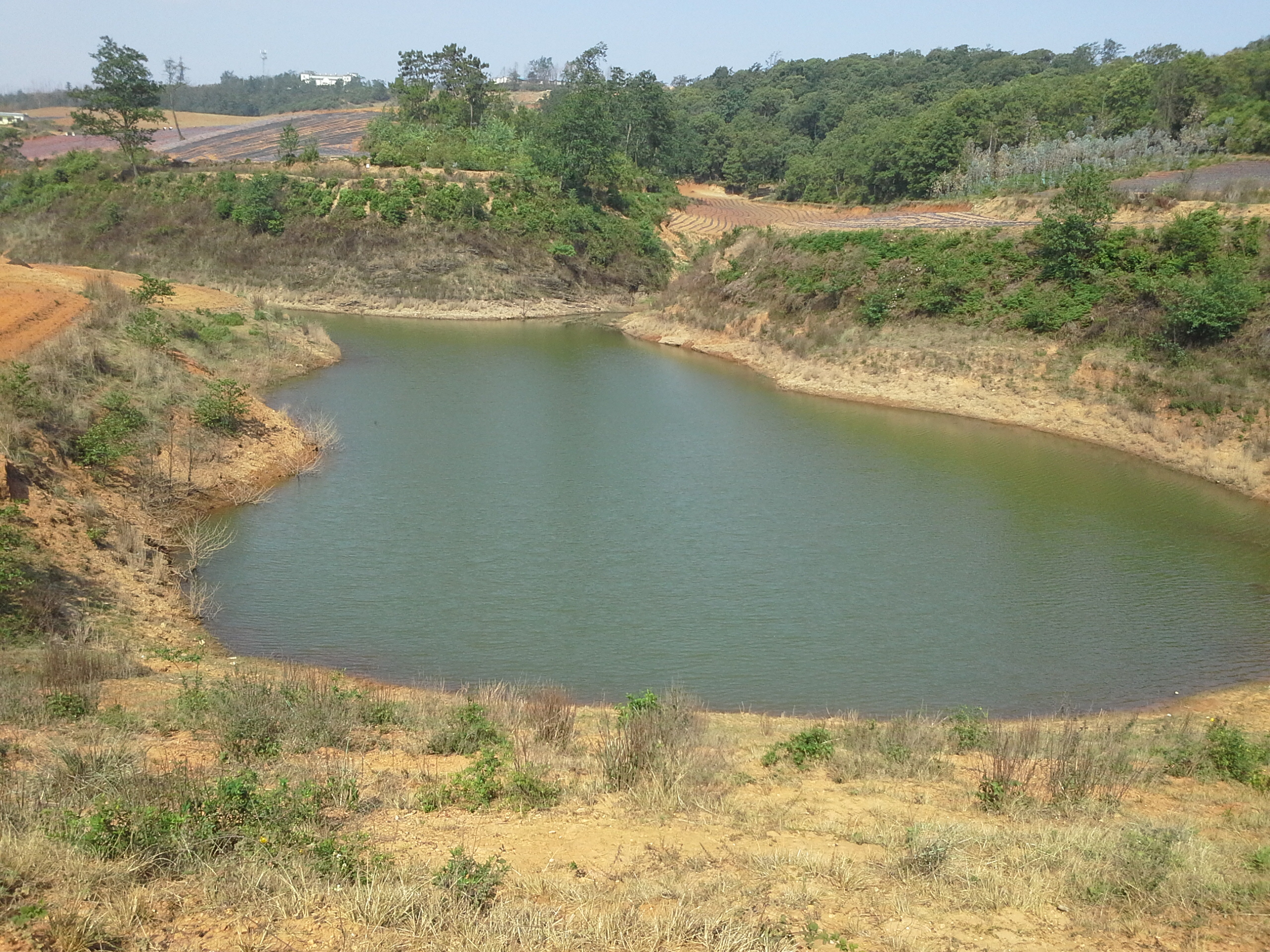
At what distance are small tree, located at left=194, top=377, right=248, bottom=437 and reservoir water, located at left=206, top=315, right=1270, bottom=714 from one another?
2180mm

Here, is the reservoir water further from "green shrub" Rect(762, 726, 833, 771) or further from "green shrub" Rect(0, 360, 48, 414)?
"green shrub" Rect(0, 360, 48, 414)

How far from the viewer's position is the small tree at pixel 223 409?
20.0 metres

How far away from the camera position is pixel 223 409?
20297mm

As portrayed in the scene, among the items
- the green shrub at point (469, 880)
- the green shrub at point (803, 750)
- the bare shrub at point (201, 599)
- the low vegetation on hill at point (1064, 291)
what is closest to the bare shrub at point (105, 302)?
the bare shrub at point (201, 599)

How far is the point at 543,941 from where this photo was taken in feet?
17.6

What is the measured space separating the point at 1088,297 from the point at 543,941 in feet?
89.9

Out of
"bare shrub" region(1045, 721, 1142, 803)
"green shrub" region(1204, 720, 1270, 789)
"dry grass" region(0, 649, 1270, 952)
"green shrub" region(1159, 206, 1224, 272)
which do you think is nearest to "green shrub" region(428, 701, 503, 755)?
"dry grass" region(0, 649, 1270, 952)

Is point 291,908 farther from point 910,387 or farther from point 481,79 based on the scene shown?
point 481,79

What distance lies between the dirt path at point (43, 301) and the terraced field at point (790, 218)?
865 inches

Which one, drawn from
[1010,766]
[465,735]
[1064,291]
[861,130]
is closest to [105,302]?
[465,735]

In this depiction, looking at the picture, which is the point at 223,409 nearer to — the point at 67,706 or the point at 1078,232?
the point at 67,706

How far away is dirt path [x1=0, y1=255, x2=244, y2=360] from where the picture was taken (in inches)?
792

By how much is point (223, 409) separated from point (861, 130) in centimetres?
5540

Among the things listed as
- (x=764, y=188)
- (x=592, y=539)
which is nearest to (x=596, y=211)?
(x=764, y=188)
